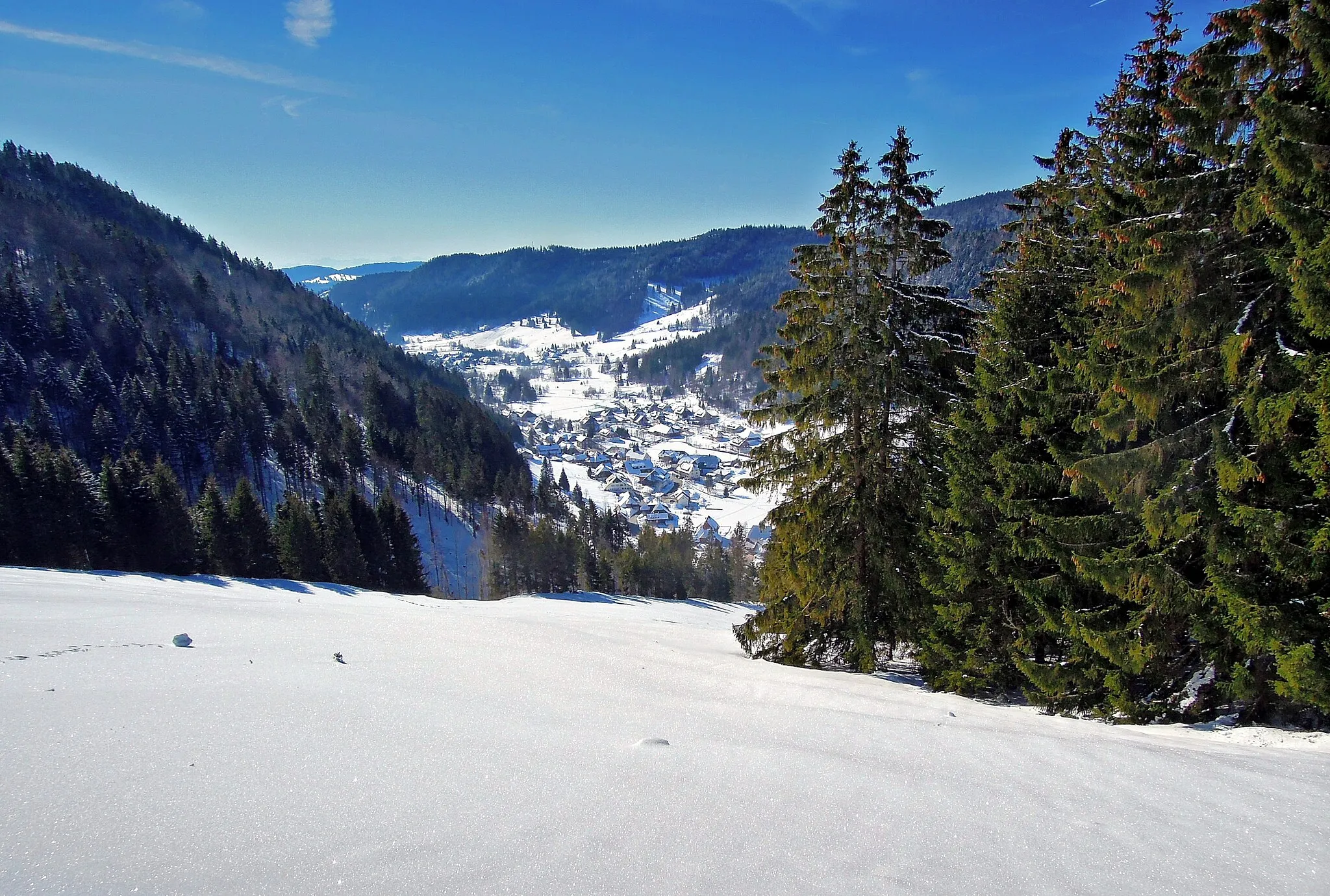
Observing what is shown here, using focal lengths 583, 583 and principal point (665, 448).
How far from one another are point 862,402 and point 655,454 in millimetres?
138507

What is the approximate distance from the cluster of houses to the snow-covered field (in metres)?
79.2

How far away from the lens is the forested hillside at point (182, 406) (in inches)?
1426

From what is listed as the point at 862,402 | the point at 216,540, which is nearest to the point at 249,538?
the point at 216,540

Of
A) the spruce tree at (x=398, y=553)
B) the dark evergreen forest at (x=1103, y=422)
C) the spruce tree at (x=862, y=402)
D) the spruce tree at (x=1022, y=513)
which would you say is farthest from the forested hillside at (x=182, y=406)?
the spruce tree at (x=1022, y=513)

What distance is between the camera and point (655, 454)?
150 meters

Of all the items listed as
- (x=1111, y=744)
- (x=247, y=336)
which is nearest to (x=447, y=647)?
(x=1111, y=744)

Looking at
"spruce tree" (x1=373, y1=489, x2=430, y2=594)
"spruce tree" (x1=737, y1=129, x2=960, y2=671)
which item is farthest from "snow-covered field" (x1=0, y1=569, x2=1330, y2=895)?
"spruce tree" (x1=373, y1=489, x2=430, y2=594)

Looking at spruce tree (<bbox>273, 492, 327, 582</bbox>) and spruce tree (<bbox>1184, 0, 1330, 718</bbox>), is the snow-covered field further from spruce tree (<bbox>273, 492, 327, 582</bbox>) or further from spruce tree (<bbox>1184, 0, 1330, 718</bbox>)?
spruce tree (<bbox>273, 492, 327, 582</bbox>)

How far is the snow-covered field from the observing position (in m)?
2.52

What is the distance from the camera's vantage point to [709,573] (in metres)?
67.6

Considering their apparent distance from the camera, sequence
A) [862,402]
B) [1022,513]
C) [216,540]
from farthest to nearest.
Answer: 1. [216,540]
2. [862,402]
3. [1022,513]

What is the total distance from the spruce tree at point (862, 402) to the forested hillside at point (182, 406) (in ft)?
129

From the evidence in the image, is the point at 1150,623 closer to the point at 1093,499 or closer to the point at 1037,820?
the point at 1093,499

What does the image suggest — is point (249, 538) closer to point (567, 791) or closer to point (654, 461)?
point (567, 791)
